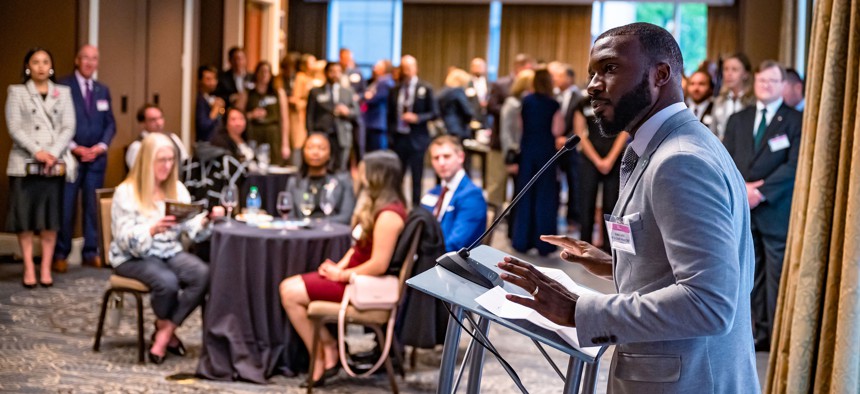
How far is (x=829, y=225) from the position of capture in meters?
2.94

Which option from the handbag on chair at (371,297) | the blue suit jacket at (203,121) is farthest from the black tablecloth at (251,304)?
the blue suit jacket at (203,121)

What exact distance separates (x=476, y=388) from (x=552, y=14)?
→ 15.6 m

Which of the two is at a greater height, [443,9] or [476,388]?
[443,9]

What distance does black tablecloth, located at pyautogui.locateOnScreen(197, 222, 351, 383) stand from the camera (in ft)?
15.8

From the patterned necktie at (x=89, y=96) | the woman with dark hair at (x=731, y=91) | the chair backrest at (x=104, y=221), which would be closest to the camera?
the chair backrest at (x=104, y=221)

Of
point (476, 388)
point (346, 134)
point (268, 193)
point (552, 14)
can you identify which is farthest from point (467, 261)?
point (552, 14)

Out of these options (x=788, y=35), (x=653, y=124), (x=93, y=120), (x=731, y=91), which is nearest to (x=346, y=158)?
(x=93, y=120)

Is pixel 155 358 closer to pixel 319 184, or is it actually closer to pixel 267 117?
pixel 319 184

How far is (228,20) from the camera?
1177 cm

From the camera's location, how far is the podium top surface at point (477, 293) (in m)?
1.79

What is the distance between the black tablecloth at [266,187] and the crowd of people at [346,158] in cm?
33

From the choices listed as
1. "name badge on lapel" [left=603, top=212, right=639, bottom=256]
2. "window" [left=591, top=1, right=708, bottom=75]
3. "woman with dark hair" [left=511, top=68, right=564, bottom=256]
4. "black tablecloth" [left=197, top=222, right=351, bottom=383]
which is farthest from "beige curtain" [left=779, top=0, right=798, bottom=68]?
"name badge on lapel" [left=603, top=212, right=639, bottom=256]

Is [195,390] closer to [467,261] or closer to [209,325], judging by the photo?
[209,325]

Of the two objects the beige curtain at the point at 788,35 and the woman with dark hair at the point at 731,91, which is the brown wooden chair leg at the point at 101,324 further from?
the beige curtain at the point at 788,35
